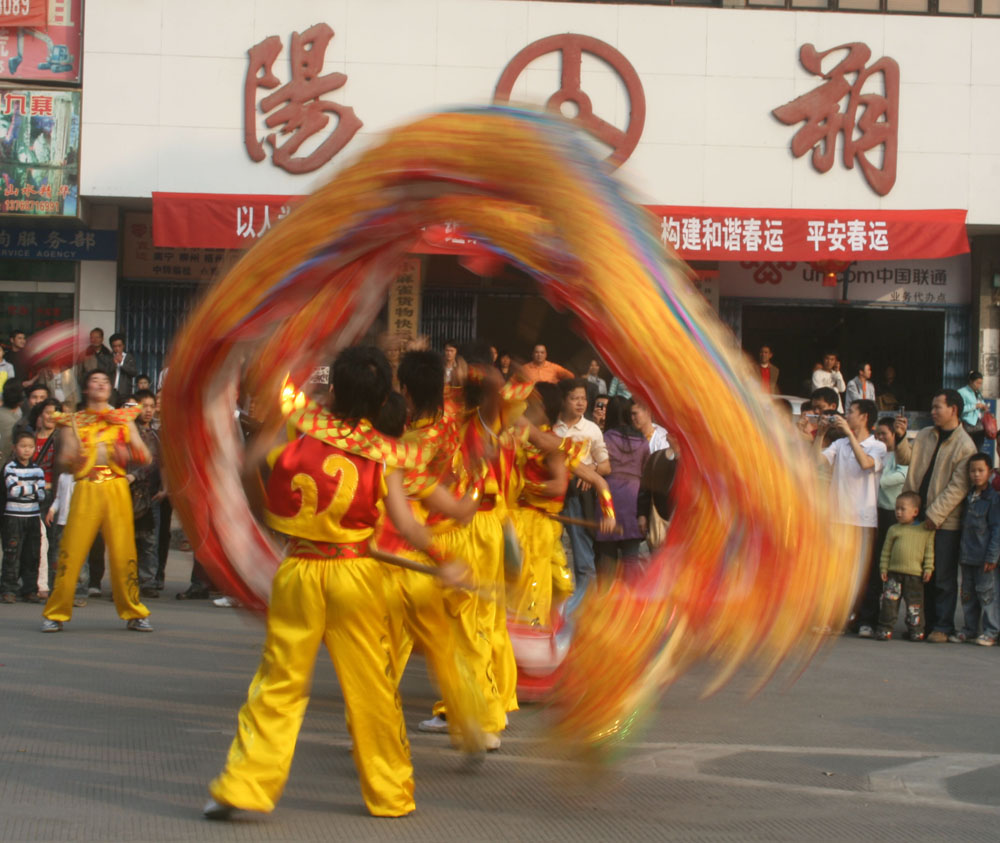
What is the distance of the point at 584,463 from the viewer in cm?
793

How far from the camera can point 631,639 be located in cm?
443

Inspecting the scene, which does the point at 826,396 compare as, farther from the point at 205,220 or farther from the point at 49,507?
the point at 205,220

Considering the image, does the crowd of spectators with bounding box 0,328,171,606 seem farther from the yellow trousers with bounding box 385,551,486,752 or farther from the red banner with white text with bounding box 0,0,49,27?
the red banner with white text with bounding box 0,0,49,27

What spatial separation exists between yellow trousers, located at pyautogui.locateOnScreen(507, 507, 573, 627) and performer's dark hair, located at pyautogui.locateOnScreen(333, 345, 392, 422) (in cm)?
190

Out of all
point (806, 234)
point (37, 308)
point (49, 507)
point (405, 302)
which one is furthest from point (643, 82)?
point (49, 507)

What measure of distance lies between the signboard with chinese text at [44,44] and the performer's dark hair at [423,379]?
1104cm

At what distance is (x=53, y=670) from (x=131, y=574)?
1.32 metres

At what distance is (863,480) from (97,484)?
4.87 metres

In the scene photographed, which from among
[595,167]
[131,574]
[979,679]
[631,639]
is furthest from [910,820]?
[131,574]

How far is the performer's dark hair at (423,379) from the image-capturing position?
5621 mm

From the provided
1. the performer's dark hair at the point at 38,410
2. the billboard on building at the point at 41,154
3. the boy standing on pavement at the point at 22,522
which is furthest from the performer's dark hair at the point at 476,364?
the billboard on building at the point at 41,154

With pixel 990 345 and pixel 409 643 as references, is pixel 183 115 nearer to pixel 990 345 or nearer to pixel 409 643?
pixel 990 345

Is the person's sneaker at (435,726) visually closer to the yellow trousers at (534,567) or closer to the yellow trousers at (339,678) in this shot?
the yellow trousers at (534,567)

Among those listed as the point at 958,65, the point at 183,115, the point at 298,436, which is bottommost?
the point at 298,436
